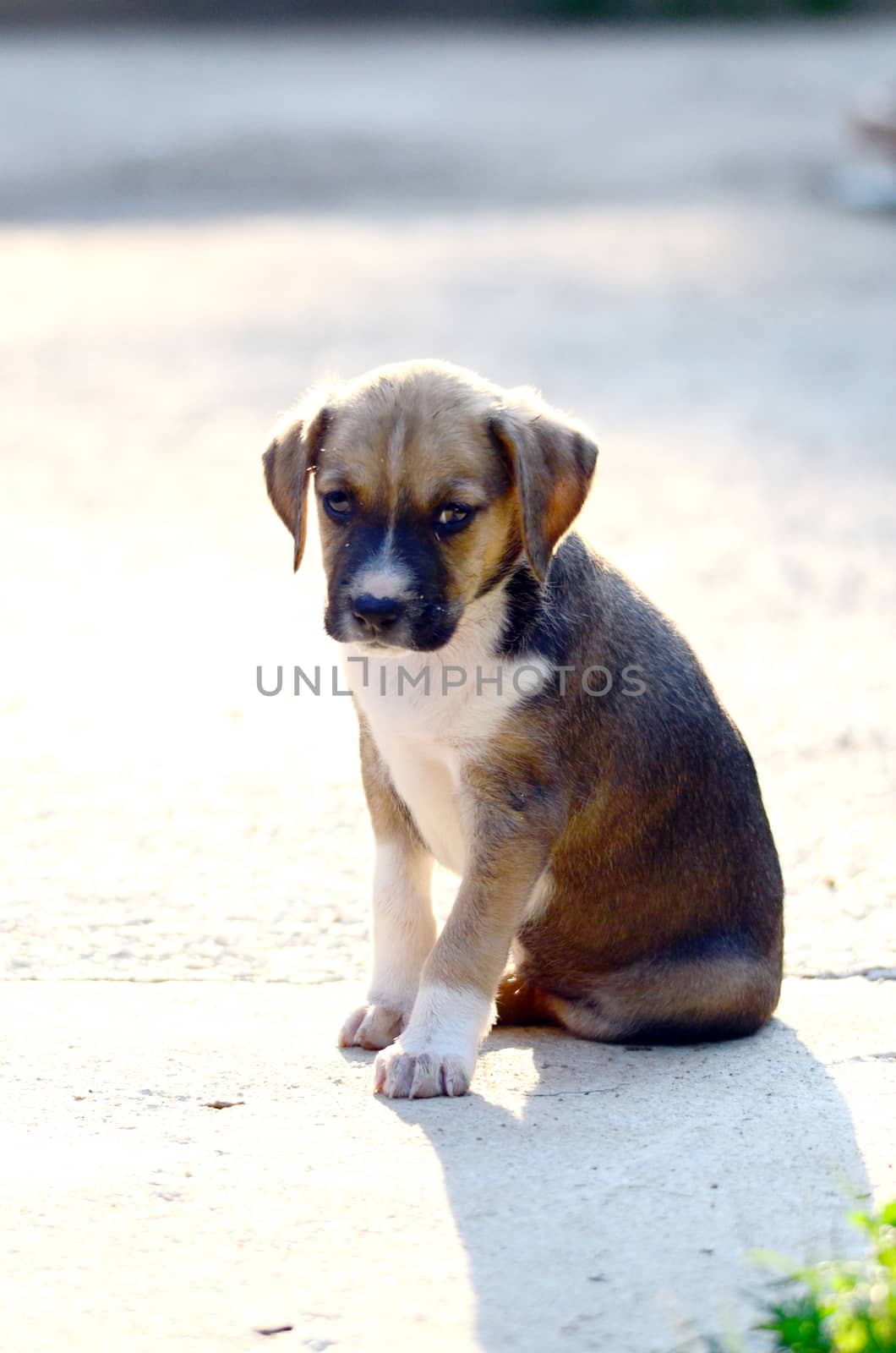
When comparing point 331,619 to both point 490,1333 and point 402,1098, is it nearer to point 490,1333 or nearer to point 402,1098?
point 402,1098

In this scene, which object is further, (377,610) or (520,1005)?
(520,1005)

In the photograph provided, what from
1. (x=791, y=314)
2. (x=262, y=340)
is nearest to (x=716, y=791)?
(x=262, y=340)

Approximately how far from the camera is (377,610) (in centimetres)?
412

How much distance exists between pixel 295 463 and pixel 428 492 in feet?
1.60

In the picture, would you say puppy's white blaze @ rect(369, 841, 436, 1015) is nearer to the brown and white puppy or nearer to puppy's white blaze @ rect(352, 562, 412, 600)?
the brown and white puppy

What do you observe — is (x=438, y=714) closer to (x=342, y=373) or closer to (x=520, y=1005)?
(x=520, y=1005)

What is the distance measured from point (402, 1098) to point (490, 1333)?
1.11 m

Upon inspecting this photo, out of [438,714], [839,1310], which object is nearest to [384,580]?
[438,714]

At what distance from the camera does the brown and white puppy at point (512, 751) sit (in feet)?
13.9

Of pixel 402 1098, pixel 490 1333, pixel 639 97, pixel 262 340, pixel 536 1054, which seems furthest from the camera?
pixel 639 97

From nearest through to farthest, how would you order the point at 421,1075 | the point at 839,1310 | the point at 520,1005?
1. the point at 839,1310
2. the point at 421,1075
3. the point at 520,1005

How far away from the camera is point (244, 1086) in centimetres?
423

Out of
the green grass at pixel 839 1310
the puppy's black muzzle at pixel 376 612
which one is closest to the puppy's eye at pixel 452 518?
the puppy's black muzzle at pixel 376 612

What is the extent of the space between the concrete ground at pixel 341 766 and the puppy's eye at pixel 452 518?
1.33m
